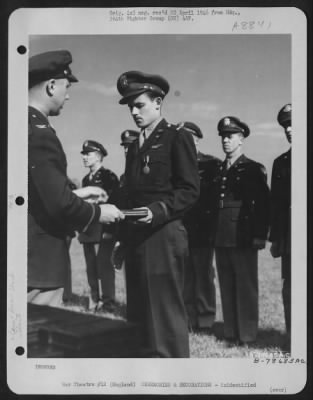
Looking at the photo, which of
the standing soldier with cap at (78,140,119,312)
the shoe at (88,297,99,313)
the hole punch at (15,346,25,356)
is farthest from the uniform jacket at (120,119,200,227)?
the hole punch at (15,346,25,356)

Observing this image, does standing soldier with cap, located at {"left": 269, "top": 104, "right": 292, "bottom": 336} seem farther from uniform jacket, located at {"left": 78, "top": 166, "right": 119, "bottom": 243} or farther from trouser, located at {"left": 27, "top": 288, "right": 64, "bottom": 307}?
trouser, located at {"left": 27, "top": 288, "right": 64, "bottom": 307}

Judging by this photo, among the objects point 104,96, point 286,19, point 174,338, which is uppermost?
point 286,19

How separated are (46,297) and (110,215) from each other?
0.46 meters

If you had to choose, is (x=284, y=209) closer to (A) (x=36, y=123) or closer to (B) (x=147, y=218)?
(B) (x=147, y=218)

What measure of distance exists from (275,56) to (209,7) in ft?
1.17

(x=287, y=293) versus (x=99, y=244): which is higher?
(x=99, y=244)

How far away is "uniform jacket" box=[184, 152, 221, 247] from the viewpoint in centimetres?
252

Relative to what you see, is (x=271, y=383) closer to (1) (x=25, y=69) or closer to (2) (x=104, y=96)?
(2) (x=104, y=96)

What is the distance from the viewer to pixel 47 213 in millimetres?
2529

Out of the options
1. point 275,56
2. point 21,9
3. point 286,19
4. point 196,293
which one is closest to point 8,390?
point 196,293

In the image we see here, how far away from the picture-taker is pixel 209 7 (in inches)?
99.7


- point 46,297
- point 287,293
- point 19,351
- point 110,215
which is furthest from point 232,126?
point 19,351

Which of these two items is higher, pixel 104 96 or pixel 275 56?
pixel 275 56

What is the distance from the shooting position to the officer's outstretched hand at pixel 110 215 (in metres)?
2.53
